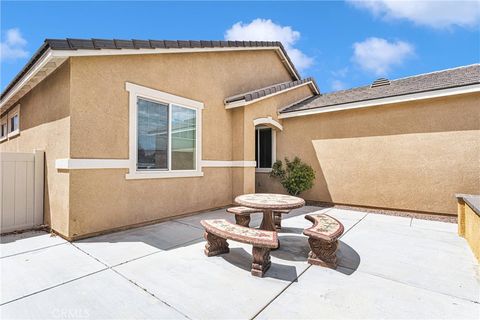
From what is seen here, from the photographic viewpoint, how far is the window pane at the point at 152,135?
19.4ft

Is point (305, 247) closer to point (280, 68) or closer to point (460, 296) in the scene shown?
point (460, 296)

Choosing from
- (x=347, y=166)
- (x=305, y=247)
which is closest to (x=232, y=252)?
(x=305, y=247)

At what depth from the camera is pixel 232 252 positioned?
4.22 m

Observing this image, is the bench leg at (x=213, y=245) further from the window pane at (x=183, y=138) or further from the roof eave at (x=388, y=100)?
the roof eave at (x=388, y=100)

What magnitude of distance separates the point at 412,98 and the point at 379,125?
4.02 feet

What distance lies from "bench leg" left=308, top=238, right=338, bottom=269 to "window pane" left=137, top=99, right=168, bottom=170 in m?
4.54

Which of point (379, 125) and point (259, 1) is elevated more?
point (259, 1)

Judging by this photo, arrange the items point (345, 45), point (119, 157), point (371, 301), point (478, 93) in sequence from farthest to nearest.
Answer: point (345, 45) → point (478, 93) → point (119, 157) → point (371, 301)

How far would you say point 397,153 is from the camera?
7637 mm

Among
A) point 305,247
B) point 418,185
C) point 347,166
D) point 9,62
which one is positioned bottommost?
point 305,247

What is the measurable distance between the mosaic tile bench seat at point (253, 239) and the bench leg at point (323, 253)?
80cm

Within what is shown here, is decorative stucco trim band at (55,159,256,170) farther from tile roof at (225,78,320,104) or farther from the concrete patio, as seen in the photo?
tile roof at (225,78,320,104)

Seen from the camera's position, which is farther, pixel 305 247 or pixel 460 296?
pixel 305 247

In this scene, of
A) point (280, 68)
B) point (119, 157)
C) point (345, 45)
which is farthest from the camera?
point (280, 68)
